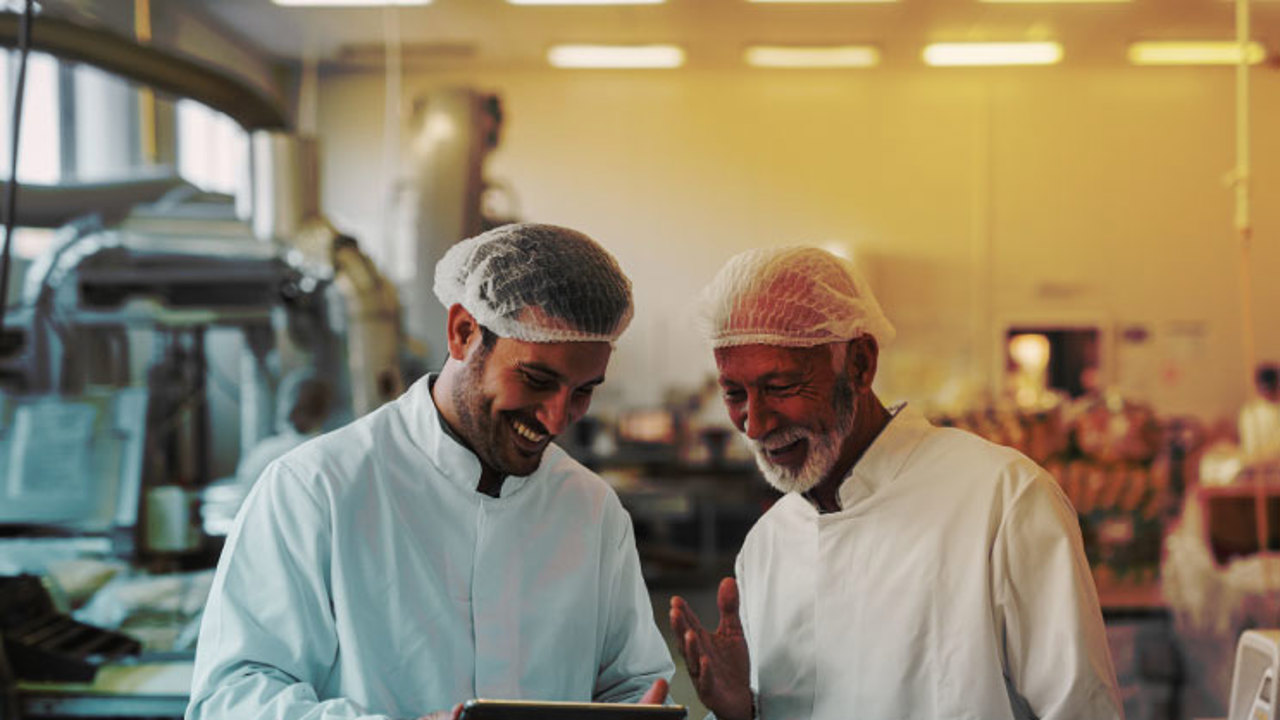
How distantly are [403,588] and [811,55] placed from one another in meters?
7.02

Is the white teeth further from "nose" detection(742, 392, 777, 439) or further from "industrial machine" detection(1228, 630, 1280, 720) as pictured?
"industrial machine" detection(1228, 630, 1280, 720)

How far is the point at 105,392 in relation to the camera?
Answer: 3393mm

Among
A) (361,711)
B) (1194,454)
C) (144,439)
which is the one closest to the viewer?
(361,711)

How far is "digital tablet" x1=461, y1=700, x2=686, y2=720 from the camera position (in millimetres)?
1169

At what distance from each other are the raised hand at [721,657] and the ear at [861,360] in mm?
344

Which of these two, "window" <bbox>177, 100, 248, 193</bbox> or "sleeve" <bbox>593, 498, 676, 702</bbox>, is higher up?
"window" <bbox>177, 100, 248, 193</bbox>

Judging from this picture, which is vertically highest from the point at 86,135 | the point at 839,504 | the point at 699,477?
A: the point at 86,135

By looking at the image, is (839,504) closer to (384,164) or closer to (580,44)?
(580,44)

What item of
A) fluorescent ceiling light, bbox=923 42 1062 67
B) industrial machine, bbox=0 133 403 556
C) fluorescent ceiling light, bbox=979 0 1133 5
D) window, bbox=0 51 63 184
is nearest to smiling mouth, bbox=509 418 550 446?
industrial machine, bbox=0 133 403 556

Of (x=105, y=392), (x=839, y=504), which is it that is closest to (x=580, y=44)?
(x=105, y=392)

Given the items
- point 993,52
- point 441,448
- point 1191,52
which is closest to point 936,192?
point 993,52

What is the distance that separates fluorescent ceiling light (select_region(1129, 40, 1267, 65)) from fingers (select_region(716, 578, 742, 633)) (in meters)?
7.19

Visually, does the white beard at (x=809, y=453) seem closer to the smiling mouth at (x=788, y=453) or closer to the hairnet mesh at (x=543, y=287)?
the smiling mouth at (x=788, y=453)

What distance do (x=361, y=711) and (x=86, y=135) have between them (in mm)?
5589
